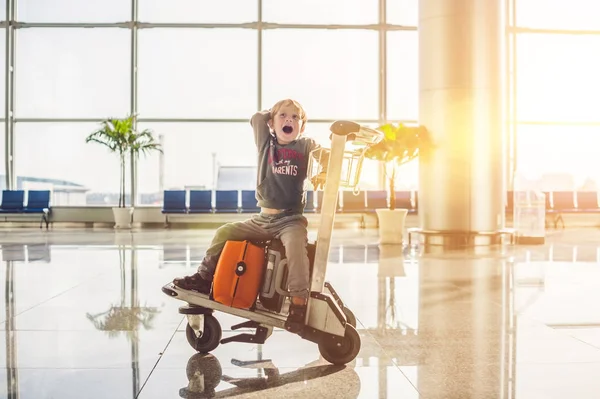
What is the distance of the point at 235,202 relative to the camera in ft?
53.1

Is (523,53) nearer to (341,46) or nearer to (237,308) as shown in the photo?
(341,46)

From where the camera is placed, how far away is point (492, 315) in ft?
12.9

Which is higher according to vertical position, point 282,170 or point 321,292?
point 282,170

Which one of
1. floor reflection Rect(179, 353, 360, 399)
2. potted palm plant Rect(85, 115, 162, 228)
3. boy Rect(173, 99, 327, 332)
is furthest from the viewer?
potted palm plant Rect(85, 115, 162, 228)

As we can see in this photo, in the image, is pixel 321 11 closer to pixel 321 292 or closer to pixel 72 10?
pixel 72 10

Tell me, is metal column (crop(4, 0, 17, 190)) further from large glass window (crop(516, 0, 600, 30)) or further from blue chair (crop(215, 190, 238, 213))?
large glass window (crop(516, 0, 600, 30))

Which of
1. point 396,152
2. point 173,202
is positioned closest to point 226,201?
point 173,202

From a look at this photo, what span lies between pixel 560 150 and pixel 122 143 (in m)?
11.1

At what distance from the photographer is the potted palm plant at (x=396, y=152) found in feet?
32.4

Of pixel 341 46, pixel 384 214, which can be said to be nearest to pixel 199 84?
pixel 341 46

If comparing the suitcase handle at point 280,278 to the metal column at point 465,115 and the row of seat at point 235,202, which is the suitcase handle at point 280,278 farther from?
the row of seat at point 235,202

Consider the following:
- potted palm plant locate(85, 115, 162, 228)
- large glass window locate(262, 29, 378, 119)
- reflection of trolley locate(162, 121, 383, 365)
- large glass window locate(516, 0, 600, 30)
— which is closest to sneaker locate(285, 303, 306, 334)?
reflection of trolley locate(162, 121, 383, 365)

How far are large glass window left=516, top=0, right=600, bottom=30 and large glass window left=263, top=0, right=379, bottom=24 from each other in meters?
3.98

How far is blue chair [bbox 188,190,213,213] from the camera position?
52.5 ft
